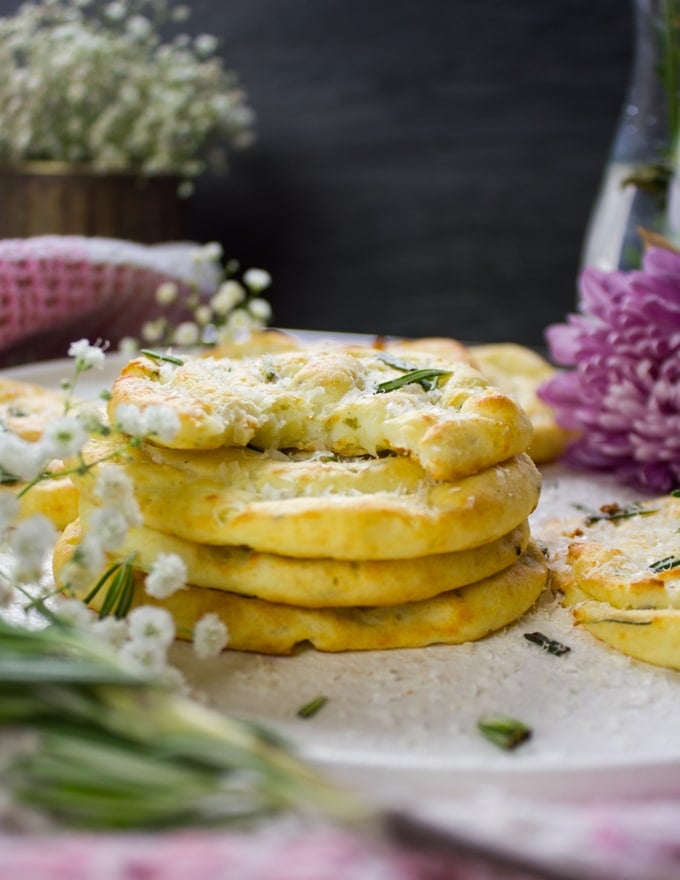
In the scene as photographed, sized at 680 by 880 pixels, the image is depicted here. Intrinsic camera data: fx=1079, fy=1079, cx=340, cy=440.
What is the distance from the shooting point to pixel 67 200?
121 inches

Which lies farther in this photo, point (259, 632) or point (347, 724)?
point (259, 632)

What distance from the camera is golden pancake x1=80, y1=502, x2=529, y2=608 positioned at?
1.14 meters

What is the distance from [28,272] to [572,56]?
2179mm

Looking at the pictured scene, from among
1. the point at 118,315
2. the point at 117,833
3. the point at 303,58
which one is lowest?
the point at 118,315

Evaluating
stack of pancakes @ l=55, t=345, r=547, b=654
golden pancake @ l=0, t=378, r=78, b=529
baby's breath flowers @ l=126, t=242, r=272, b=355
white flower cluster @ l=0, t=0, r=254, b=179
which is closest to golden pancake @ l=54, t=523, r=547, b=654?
stack of pancakes @ l=55, t=345, r=547, b=654

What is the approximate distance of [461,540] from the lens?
3.76 feet

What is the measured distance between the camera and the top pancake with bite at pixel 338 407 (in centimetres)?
119

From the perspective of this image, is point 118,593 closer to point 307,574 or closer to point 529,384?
point 307,574

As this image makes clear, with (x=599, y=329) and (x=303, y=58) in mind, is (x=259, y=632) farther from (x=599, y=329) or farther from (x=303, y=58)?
(x=303, y=58)

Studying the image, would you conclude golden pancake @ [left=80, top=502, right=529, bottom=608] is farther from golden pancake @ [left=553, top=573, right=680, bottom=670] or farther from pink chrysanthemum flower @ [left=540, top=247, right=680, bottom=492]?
pink chrysanthemum flower @ [left=540, top=247, right=680, bottom=492]

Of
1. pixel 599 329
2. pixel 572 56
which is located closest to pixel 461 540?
pixel 599 329

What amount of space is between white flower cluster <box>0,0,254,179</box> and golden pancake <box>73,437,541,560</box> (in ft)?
7.39

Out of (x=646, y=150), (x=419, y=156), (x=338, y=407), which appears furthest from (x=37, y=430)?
(x=419, y=156)

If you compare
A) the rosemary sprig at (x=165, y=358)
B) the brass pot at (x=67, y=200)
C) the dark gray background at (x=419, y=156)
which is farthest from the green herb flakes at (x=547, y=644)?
the dark gray background at (x=419, y=156)
